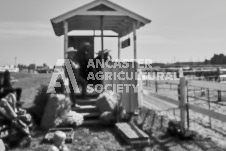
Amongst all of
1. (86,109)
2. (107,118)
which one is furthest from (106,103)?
(86,109)

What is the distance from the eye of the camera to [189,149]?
518 centimetres

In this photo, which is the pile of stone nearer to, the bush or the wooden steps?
the wooden steps

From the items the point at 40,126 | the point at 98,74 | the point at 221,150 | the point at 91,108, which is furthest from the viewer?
the point at 98,74

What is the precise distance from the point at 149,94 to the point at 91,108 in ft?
6.20

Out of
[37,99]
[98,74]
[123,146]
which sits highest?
[98,74]

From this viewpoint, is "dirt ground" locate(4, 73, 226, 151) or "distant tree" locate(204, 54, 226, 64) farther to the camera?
"distant tree" locate(204, 54, 226, 64)

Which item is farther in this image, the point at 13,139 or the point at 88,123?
the point at 88,123

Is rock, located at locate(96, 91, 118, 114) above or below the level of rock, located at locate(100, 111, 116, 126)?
above

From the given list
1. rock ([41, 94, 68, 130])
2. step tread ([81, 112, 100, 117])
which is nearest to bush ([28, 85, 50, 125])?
rock ([41, 94, 68, 130])

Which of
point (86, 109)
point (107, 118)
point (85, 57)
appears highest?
point (85, 57)

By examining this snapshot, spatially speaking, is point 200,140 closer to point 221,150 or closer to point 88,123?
point 221,150

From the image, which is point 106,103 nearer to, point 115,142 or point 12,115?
point 115,142

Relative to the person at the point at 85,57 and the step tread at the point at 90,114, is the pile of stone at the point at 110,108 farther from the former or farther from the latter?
the person at the point at 85,57

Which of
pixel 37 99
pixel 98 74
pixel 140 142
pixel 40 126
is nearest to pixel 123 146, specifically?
pixel 140 142
